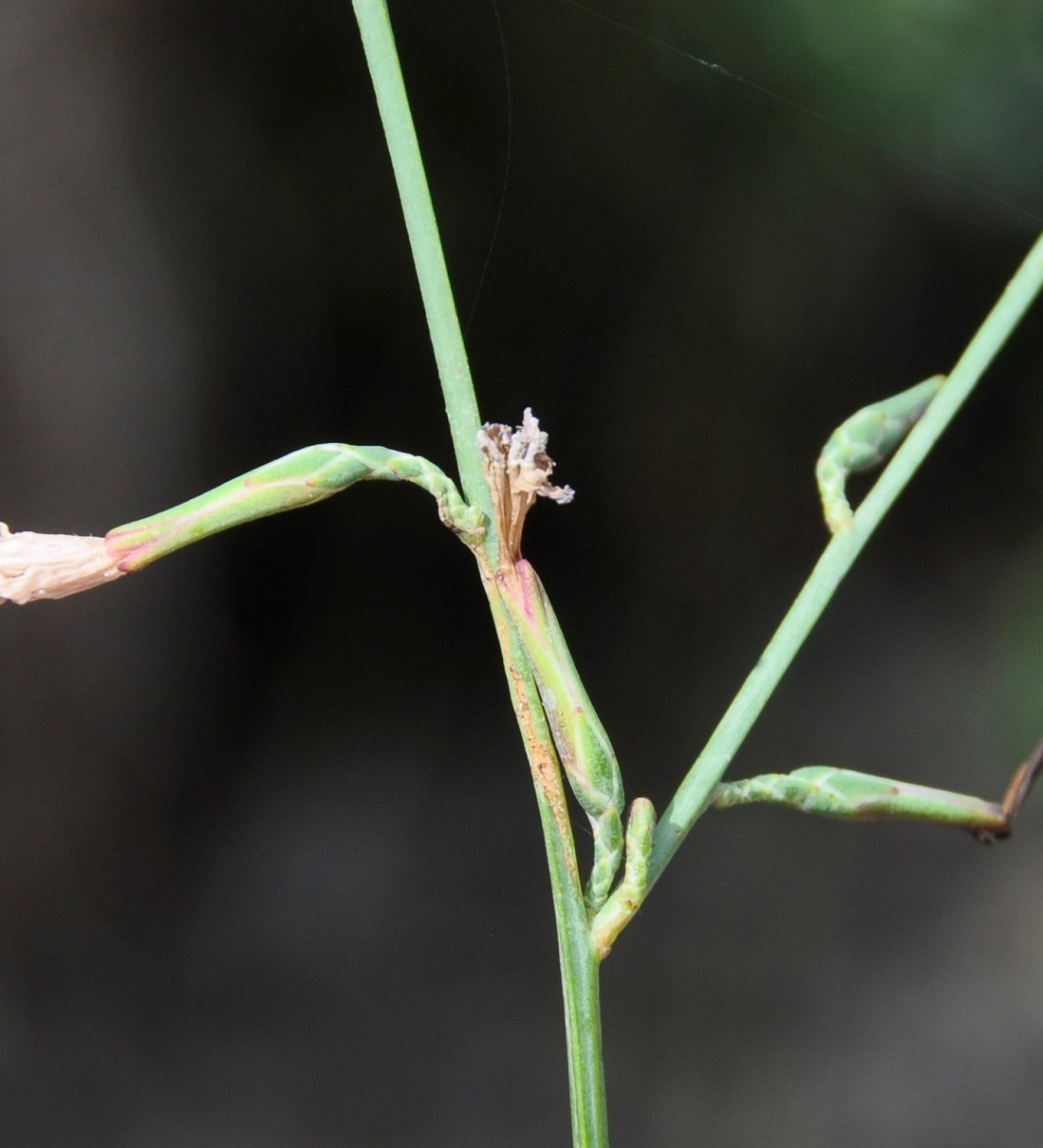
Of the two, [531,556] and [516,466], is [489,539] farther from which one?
[531,556]

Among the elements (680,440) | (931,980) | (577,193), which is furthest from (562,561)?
(931,980)

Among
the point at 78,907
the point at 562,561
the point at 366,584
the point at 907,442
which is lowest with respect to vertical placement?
the point at 78,907

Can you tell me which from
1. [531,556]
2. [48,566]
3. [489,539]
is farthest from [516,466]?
[531,556]

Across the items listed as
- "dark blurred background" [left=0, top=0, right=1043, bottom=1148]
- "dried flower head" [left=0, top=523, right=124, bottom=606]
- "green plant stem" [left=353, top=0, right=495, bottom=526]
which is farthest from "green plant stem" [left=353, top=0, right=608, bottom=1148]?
"dark blurred background" [left=0, top=0, right=1043, bottom=1148]

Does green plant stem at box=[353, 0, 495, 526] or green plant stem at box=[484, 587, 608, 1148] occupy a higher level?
green plant stem at box=[353, 0, 495, 526]

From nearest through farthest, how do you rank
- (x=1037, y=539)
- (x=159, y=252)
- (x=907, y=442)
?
(x=907, y=442) → (x=159, y=252) → (x=1037, y=539)

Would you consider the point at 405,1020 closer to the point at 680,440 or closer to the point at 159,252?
the point at 680,440

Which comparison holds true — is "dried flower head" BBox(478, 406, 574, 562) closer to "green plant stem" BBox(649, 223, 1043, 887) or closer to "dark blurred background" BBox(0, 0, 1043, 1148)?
"green plant stem" BBox(649, 223, 1043, 887)
